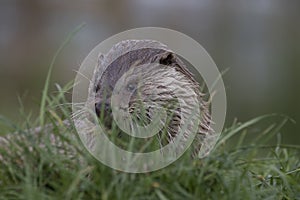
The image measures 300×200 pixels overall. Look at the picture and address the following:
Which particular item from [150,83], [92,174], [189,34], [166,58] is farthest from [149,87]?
[189,34]

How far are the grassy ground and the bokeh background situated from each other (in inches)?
276

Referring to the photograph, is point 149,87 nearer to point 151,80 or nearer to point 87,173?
point 151,80

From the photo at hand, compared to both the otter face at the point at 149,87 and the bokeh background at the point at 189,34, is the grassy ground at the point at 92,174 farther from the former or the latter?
the bokeh background at the point at 189,34

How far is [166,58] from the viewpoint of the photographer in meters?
3.80

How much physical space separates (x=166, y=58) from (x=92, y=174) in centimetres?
137

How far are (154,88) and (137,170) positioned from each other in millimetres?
1080

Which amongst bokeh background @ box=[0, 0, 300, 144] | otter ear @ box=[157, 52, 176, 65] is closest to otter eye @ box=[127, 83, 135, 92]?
otter ear @ box=[157, 52, 176, 65]

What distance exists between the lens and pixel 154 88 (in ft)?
11.7

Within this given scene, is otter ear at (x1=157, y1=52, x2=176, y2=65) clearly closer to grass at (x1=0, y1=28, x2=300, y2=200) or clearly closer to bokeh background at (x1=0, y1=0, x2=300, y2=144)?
grass at (x1=0, y1=28, x2=300, y2=200)

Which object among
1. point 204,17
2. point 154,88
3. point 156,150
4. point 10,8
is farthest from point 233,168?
point 10,8

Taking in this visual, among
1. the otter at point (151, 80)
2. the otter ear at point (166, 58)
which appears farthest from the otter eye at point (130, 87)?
the otter ear at point (166, 58)

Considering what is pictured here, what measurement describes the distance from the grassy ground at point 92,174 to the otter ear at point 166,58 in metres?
1.11

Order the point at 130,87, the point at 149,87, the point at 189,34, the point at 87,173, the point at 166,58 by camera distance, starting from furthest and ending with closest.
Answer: the point at 189,34, the point at 166,58, the point at 149,87, the point at 130,87, the point at 87,173

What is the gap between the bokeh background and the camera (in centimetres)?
1029
